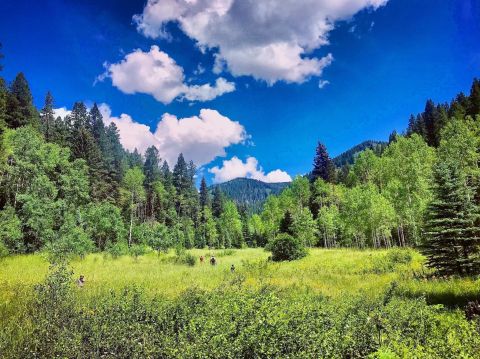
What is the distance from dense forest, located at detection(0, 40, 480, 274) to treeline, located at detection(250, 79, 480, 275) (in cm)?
8

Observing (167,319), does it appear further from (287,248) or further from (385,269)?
(287,248)

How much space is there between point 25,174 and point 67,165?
10323 millimetres

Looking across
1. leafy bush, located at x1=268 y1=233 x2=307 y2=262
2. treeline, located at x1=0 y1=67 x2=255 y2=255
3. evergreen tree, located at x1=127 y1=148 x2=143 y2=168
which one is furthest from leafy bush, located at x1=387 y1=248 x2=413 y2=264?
evergreen tree, located at x1=127 y1=148 x2=143 y2=168

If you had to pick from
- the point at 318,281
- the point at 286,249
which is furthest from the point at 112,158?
the point at 318,281

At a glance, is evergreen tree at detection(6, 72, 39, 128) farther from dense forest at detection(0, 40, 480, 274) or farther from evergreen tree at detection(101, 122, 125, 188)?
evergreen tree at detection(101, 122, 125, 188)

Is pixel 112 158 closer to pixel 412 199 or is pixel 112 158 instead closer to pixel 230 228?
pixel 230 228

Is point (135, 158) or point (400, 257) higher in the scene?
point (135, 158)

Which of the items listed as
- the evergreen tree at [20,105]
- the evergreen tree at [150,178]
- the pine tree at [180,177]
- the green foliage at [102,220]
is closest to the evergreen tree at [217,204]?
the pine tree at [180,177]

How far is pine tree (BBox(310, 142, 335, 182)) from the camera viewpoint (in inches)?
2817

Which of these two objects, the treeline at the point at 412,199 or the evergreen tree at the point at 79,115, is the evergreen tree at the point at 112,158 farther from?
the treeline at the point at 412,199

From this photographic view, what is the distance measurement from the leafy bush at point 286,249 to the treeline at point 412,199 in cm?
1072

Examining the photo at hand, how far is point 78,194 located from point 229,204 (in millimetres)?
41670

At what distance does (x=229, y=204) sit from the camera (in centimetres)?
8431

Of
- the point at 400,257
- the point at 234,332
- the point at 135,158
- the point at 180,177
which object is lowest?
the point at 400,257
